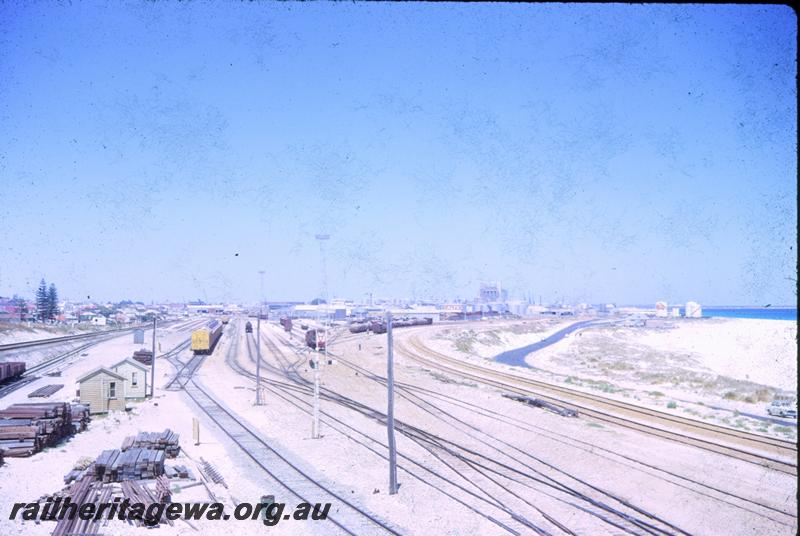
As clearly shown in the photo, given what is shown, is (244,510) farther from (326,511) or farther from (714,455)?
(714,455)

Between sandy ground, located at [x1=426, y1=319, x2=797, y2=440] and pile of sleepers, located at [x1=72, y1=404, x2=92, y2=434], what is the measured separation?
32.7 m

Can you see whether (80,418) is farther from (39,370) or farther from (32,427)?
(39,370)

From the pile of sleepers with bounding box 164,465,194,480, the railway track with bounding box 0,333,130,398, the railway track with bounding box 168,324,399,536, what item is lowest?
the railway track with bounding box 168,324,399,536

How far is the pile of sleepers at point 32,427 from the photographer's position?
22109 mm

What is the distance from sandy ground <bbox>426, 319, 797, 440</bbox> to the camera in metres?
36.2

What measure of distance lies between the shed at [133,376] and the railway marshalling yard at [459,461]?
126 cm

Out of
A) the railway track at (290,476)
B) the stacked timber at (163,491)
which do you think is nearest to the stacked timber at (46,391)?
the railway track at (290,476)

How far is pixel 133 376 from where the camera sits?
34625 mm

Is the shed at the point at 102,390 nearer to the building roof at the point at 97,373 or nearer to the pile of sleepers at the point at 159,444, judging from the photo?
the building roof at the point at 97,373

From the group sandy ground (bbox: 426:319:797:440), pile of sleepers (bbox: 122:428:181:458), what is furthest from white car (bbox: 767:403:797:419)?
pile of sleepers (bbox: 122:428:181:458)

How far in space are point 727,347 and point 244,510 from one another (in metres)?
Result: 89.1

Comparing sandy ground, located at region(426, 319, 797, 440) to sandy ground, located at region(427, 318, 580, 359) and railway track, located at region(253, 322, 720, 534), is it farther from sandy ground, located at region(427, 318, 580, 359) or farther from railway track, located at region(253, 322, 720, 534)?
railway track, located at region(253, 322, 720, 534)

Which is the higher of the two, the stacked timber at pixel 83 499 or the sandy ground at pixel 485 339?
the stacked timber at pixel 83 499

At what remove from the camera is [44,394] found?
3638cm
